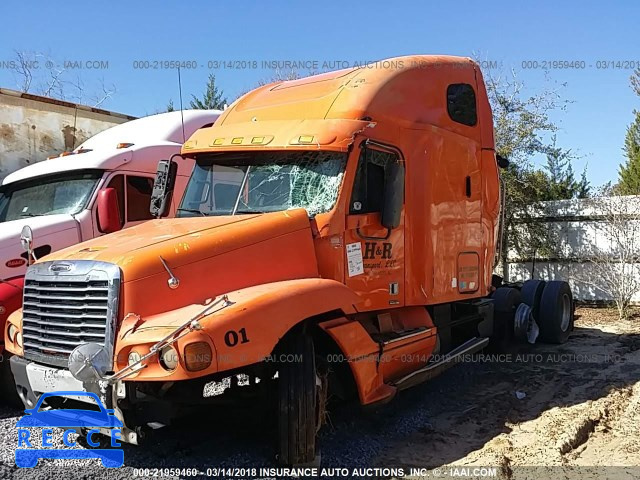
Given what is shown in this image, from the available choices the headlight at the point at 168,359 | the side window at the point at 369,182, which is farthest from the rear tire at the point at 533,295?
the headlight at the point at 168,359

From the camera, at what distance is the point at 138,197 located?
25.9 ft

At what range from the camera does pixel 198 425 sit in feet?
17.8

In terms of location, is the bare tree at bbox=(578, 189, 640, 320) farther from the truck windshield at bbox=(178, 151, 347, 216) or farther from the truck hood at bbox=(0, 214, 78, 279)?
the truck hood at bbox=(0, 214, 78, 279)

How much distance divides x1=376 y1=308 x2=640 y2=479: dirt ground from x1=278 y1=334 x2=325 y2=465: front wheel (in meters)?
0.83

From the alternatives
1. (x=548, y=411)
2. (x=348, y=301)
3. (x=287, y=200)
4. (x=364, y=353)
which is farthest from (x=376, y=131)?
(x=548, y=411)

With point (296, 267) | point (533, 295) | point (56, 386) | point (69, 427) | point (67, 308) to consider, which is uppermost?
point (296, 267)

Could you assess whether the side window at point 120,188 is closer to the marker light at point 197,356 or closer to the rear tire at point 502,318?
the marker light at point 197,356

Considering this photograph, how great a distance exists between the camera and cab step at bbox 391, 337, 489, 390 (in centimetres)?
536

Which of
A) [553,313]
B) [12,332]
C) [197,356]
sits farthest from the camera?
[553,313]

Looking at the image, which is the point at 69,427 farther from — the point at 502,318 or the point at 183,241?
the point at 502,318

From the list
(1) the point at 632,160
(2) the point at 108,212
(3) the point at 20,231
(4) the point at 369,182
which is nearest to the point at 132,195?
(2) the point at 108,212

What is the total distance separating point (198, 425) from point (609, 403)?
4.24 metres

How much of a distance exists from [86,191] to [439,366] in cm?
483

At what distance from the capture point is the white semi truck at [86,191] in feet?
22.2
